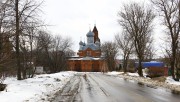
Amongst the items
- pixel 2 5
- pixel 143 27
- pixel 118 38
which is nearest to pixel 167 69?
pixel 143 27

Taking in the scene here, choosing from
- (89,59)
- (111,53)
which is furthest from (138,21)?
(89,59)

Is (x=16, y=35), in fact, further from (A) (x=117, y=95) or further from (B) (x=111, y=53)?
(B) (x=111, y=53)

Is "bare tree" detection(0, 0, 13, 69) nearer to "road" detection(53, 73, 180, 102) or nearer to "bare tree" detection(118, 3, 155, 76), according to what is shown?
"road" detection(53, 73, 180, 102)

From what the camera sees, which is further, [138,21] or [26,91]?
[138,21]

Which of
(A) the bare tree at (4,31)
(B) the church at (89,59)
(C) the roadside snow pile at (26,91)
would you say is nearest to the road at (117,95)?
(C) the roadside snow pile at (26,91)

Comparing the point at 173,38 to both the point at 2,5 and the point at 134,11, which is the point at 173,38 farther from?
the point at 2,5

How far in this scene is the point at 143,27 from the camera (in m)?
53.5

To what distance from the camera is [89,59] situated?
145 meters

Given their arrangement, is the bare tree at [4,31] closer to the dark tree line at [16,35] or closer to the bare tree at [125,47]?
the dark tree line at [16,35]

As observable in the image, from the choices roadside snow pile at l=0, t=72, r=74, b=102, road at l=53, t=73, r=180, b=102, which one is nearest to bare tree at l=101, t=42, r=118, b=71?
roadside snow pile at l=0, t=72, r=74, b=102

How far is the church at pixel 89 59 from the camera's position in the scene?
471ft

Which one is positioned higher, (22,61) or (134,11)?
(134,11)

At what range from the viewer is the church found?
14371cm

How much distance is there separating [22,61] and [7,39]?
1565cm
